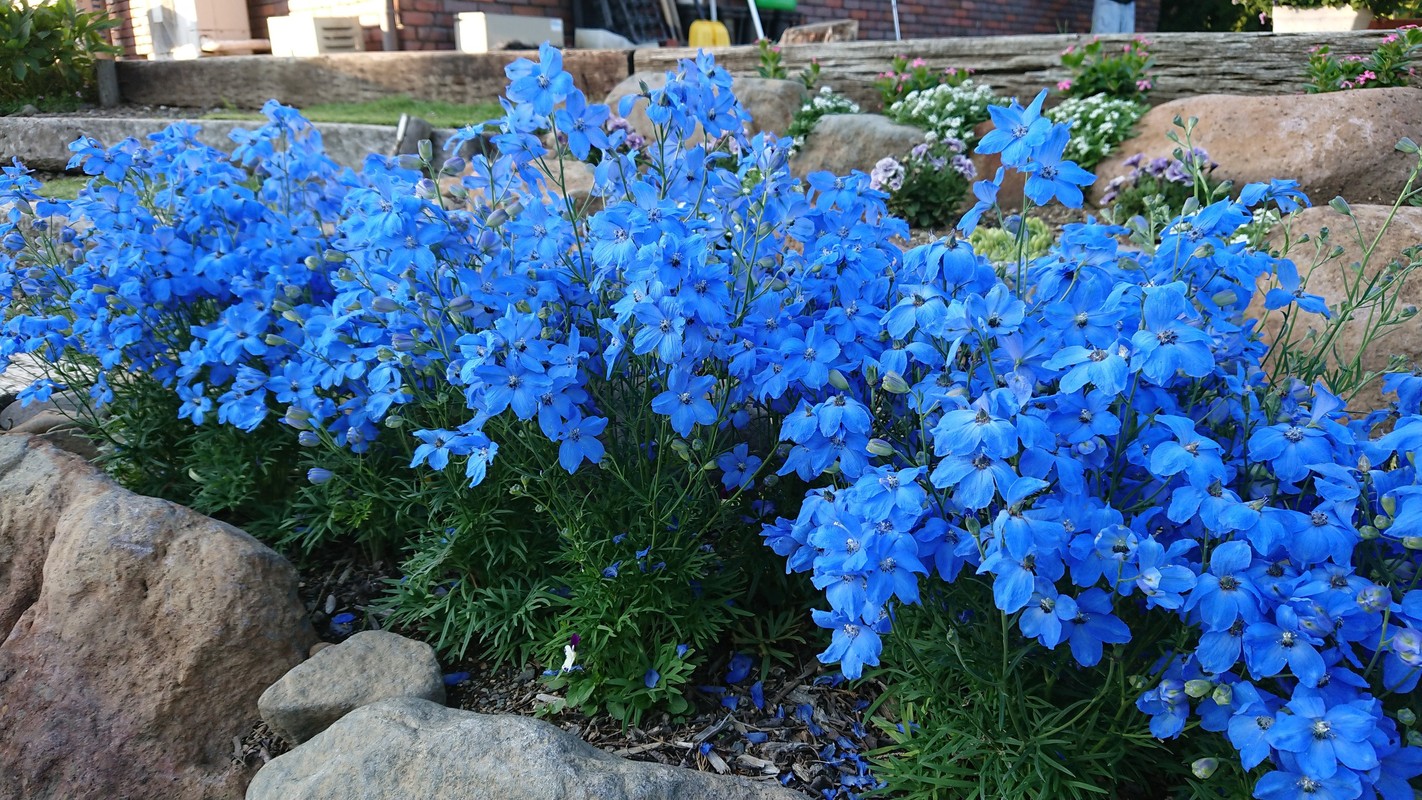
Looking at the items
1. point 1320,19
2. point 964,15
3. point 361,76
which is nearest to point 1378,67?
point 1320,19

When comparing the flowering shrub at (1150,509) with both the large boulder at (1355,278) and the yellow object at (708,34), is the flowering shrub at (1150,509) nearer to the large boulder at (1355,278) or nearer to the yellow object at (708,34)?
the large boulder at (1355,278)

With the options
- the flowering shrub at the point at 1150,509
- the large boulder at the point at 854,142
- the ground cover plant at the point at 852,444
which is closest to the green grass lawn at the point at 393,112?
the large boulder at the point at 854,142

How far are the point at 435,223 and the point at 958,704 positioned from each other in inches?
53.9

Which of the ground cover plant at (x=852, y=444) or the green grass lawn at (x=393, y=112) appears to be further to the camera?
the green grass lawn at (x=393, y=112)

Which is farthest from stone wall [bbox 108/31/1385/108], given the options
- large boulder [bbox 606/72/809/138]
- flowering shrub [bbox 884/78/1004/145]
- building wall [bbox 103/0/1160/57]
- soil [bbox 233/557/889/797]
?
soil [bbox 233/557/889/797]

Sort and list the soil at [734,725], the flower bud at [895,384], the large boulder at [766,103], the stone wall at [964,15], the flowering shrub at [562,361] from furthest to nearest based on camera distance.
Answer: the stone wall at [964,15] → the large boulder at [766,103] → the soil at [734,725] → the flowering shrub at [562,361] → the flower bud at [895,384]

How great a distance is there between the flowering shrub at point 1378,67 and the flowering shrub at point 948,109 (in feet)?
5.54

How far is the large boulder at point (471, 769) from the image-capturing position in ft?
5.22

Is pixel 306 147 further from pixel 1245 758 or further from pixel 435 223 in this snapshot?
pixel 1245 758

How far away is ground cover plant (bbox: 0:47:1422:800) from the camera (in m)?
1.35

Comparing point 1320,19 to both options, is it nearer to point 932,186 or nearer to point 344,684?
point 932,186

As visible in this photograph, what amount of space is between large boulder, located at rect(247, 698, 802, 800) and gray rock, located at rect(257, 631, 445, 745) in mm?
258

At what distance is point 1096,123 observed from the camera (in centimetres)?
527

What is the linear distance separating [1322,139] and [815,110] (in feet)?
8.88
